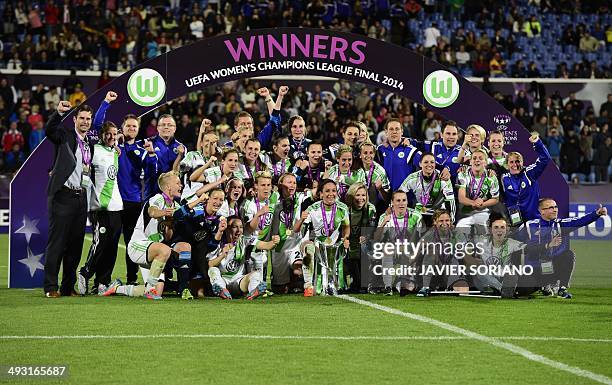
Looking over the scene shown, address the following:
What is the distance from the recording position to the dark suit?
1162 cm

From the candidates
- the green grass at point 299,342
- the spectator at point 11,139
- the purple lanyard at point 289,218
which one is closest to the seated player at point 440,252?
the green grass at point 299,342

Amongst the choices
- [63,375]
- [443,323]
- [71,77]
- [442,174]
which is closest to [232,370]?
[63,375]

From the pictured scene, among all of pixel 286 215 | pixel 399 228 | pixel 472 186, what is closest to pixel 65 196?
pixel 286 215

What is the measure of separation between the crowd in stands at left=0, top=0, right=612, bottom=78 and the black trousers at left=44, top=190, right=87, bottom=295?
46.8ft

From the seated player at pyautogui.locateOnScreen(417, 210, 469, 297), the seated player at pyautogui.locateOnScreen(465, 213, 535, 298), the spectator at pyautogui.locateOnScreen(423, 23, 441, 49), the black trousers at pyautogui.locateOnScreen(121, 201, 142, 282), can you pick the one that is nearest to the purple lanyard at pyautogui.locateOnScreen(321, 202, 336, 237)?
the seated player at pyautogui.locateOnScreen(417, 210, 469, 297)

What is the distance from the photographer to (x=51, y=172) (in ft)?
38.5

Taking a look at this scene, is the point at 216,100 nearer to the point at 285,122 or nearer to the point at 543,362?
the point at 285,122

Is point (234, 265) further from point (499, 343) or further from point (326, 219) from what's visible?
point (499, 343)

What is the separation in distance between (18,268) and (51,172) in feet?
5.31

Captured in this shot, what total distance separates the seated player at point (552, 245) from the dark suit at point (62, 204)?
492 centimetres

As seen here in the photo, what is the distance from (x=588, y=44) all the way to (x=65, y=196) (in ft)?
70.5

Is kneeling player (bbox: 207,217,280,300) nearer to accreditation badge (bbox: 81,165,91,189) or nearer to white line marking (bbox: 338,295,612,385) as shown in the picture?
white line marking (bbox: 338,295,612,385)

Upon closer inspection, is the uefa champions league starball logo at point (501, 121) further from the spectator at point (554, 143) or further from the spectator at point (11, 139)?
the spectator at point (11, 139)

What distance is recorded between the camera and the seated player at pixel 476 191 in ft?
41.8
